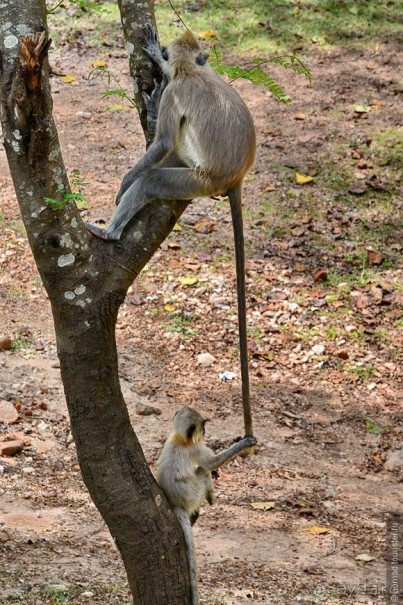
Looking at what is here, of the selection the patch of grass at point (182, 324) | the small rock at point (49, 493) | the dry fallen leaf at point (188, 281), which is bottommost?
the small rock at point (49, 493)

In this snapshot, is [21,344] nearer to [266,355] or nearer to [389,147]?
[266,355]

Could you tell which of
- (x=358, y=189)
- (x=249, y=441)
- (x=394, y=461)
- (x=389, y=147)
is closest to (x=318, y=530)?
(x=394, y=461)

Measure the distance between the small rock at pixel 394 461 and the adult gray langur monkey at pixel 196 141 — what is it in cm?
294

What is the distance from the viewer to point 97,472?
4168 millimetres

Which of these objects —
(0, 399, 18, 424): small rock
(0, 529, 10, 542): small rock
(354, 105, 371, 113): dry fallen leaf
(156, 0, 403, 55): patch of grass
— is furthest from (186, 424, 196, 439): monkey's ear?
(156, 0, 403, 55): patch of grass

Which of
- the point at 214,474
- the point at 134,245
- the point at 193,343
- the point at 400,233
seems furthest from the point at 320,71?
the point at 134,245

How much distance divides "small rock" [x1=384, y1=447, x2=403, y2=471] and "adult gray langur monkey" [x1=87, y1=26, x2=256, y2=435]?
2943mm

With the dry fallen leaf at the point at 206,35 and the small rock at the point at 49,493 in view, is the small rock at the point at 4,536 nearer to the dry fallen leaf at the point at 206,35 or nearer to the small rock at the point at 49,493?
the small rock at the point at 49,493

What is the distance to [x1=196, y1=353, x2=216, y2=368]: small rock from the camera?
8.37 metres

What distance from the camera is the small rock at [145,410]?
7.46 meters

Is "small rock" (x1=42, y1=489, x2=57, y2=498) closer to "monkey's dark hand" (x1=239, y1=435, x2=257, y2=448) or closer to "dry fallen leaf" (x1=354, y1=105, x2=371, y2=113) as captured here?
"monkey's dark hand" (x1=239, y1=435, x2=257, y2=448)

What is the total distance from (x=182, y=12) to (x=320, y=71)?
2.43 meters

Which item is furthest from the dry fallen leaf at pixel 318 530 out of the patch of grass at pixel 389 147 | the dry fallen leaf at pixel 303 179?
the patch of grass at pixel 389 147

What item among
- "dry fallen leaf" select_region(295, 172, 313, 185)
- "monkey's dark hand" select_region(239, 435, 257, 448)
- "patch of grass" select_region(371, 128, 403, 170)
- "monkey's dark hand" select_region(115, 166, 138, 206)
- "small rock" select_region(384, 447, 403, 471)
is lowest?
"small rock" select_region(384, 447, 403, 471)
